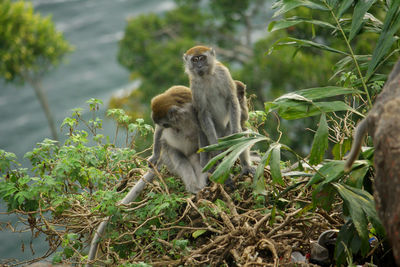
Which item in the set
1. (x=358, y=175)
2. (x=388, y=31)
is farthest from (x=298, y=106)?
(x=388, y=31)

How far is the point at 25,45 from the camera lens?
1870cm

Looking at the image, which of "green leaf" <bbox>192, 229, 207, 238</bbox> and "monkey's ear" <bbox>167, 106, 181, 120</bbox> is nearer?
"green leaf" <bbox>192, 229, 207, 238</bbox>

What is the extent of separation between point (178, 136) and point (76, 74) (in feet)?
81.9

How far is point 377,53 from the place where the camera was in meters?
3.93

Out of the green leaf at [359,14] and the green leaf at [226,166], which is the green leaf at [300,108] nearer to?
the green leaf at [226,166]

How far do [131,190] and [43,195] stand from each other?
35.2 inches

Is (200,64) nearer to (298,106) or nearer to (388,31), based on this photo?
(298,106)

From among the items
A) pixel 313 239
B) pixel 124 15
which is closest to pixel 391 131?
pixel 313 239

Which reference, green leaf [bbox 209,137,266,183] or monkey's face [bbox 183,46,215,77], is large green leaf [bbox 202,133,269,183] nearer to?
green leaf [bbox 209,137,266,183]

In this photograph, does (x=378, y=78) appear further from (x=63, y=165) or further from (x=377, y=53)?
(x=63, y=165)

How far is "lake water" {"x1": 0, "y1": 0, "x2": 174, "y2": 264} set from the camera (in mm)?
25781

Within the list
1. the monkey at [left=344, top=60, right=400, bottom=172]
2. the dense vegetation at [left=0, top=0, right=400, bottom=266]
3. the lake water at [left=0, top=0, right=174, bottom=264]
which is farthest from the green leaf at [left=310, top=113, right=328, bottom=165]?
the lake water at [left=0, top=0, right=174, bottom=264]

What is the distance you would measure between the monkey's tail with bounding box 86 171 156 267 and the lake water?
→ 18868 millimetres

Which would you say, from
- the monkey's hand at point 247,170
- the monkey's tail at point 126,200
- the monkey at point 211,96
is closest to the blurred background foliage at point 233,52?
the monkey at point 211,96
